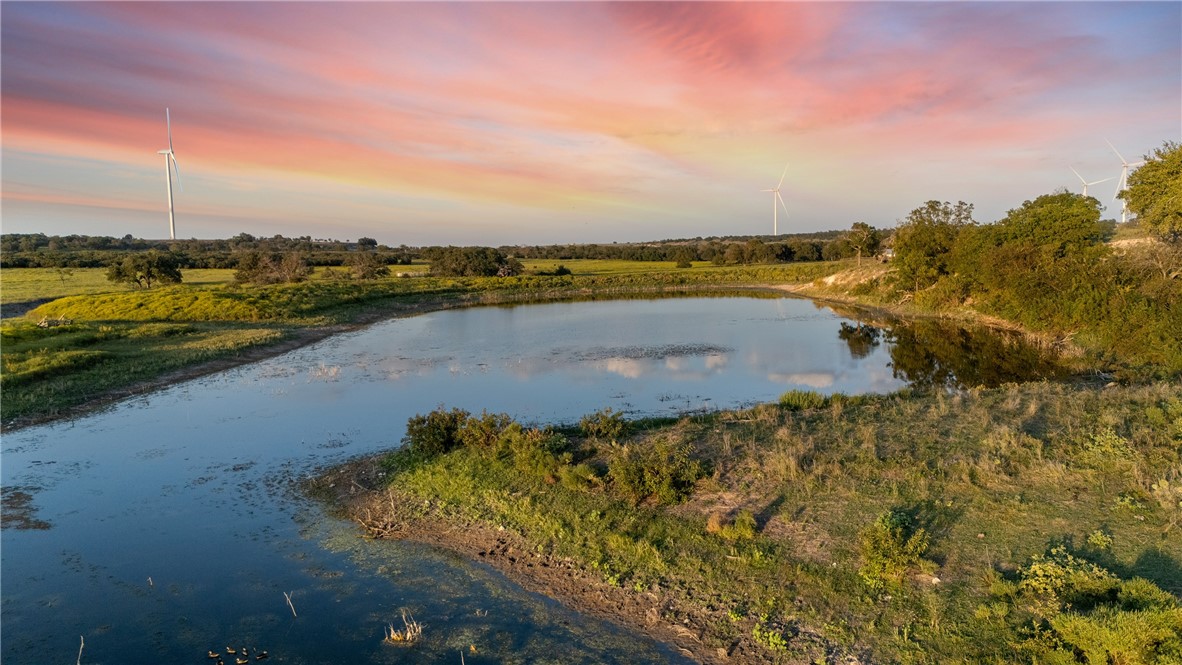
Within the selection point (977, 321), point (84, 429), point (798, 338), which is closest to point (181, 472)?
point (84, 429)

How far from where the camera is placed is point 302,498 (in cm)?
1321

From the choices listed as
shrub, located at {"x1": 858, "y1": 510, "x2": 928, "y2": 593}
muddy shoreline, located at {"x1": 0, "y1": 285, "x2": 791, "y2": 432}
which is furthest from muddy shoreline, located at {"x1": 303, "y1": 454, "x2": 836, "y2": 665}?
muddy shoreline, located at {"x1": 0, "y1": 285, "x2": 791, "y2": 432}

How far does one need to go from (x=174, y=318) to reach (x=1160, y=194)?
53455 mm

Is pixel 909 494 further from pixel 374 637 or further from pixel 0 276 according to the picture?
pixel 0 276

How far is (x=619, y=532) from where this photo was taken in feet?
34.4

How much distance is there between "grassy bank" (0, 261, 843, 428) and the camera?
23.0m

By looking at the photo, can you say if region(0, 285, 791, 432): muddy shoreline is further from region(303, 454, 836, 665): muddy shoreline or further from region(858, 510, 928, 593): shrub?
region(858, 510, 928, 593): shrub

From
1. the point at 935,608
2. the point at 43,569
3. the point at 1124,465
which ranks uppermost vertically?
the point at 1124,465

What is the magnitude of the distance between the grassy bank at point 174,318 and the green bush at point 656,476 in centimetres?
1907

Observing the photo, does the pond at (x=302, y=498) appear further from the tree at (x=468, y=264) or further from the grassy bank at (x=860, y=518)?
the tree at (x=468, y=264)

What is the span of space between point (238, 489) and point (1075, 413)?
19.1m

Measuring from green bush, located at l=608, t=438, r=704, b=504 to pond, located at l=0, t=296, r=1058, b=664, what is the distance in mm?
2991

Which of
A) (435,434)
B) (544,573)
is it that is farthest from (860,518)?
(435,434)

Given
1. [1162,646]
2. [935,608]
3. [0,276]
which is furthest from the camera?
[0,276]
